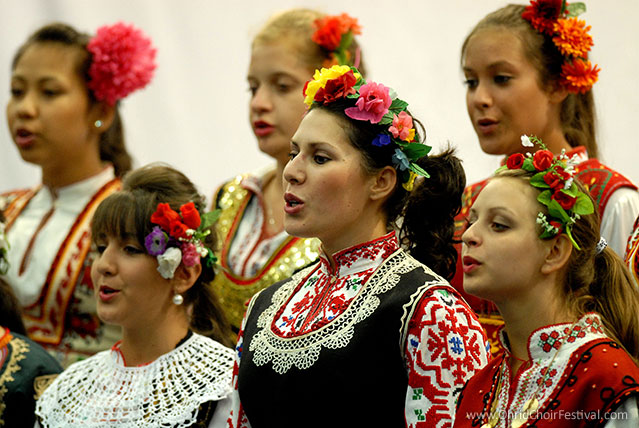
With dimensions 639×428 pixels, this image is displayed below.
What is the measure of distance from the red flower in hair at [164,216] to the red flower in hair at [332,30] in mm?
928

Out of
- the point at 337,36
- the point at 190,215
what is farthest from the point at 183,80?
the point at 190,215

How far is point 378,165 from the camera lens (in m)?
2.72

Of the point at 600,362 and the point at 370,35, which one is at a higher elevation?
the point at 370,35

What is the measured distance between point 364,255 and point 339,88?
0.38 metres

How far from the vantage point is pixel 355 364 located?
2.54 meters

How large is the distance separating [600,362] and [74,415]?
151 centimetres

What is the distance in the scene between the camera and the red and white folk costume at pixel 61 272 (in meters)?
4.22

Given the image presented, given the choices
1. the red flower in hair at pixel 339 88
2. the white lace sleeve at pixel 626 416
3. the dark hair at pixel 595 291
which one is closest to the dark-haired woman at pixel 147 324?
the red flower in hair at pixel 339 88

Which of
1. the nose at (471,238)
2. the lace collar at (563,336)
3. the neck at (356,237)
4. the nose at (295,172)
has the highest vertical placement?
the nose at (295,172)

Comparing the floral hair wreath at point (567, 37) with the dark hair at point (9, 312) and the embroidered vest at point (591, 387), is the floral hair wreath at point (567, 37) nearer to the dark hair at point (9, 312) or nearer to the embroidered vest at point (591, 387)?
the embroidered vest at point (591, 387)

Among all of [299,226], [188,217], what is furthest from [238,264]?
[299,226]

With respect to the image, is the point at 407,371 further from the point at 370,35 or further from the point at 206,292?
the point at 370,35

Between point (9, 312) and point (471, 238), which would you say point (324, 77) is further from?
point (9, 312)

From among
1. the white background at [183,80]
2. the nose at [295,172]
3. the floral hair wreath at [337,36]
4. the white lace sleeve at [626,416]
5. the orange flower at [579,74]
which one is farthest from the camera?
the white background at [183,80]
